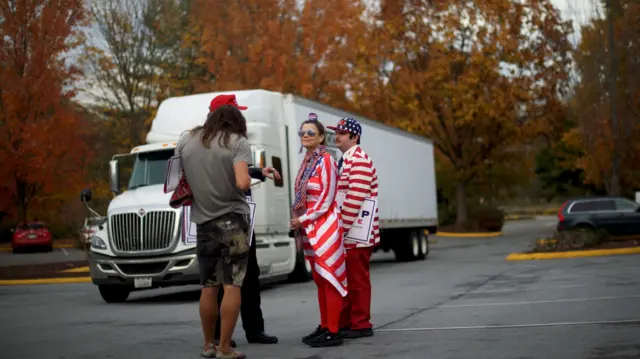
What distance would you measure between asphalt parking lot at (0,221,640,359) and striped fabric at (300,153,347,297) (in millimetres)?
653

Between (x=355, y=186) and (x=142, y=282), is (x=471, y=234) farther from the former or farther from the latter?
(x=355, y=186)

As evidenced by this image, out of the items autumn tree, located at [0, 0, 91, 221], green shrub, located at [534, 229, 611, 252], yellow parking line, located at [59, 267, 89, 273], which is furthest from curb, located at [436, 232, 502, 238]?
yellow parking line, located at [59, 267, 89, 273]

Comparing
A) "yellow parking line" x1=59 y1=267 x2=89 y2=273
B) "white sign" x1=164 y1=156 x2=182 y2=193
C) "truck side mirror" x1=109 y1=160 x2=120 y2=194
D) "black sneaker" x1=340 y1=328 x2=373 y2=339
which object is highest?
"truck side mirror" x1=109 y1=160 x2=120 y2=194

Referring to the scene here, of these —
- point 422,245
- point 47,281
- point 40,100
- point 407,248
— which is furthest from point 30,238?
point 407,248

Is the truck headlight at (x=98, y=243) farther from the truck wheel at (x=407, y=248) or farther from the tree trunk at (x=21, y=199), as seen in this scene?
the tree trunk at (x=21, y=199)

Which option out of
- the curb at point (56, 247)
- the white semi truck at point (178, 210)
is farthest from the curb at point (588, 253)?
the curb at point (56, 247)

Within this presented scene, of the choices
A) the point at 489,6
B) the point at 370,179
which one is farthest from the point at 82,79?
the point at 370,179

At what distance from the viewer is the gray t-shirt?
8188 millimetres

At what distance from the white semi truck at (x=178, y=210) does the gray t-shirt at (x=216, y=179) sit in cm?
445

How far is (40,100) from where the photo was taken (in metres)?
36.9

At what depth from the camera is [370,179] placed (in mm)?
9445

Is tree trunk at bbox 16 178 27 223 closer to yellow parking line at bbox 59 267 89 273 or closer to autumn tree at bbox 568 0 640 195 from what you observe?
yellow parking line at bbox 59 267 89 273

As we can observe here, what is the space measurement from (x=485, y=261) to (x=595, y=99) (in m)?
12.7

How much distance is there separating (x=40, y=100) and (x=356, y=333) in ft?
98.3
